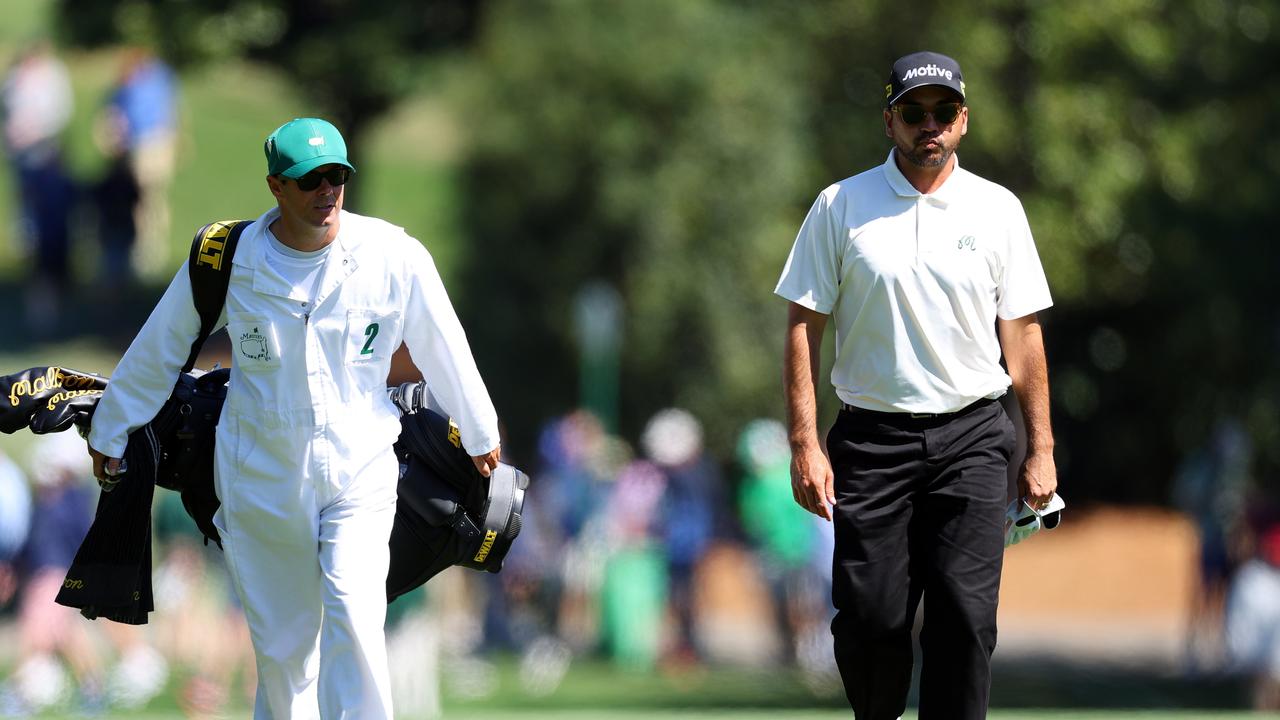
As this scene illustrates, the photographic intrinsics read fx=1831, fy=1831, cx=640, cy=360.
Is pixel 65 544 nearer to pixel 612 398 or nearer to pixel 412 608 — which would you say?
pixel 412 608

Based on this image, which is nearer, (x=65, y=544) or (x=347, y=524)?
(x=347, y=524)

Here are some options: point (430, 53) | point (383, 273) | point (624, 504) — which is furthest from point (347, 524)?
point (430, 53)

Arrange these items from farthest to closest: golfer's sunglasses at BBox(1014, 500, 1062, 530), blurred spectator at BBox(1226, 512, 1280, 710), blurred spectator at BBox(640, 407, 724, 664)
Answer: blurred spectator at BBox(640, 407, 724, 664), blurred spectator at BBox(1226, 512, 1280, 710), golfer's sunglasses at BBox(1014, 500, 1062, 530)

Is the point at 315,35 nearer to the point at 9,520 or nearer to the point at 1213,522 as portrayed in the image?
the point at 9,520

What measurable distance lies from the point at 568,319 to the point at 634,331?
1.05 metres

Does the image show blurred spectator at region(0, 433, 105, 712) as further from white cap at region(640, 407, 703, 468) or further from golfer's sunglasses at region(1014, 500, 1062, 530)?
golfer's sunglasses at region(1014, 500, 1062, 530)

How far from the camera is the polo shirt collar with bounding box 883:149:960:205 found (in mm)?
5992

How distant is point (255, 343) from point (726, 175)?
1951cm

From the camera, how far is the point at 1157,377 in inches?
1032

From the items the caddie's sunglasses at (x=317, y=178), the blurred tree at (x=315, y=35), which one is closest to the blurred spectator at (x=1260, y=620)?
the caddie's sunglasses at (x=317, y=178)

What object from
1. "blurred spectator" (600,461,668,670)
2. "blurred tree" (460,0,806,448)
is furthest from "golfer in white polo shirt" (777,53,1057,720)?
"blurred tree" (460,0,806,448)

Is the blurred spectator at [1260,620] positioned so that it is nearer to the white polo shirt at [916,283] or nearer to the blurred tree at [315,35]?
the white polo shirt at [916,283]

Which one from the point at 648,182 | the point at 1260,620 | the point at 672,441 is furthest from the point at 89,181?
the point at 1260,620

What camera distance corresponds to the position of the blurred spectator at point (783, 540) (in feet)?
55.8
